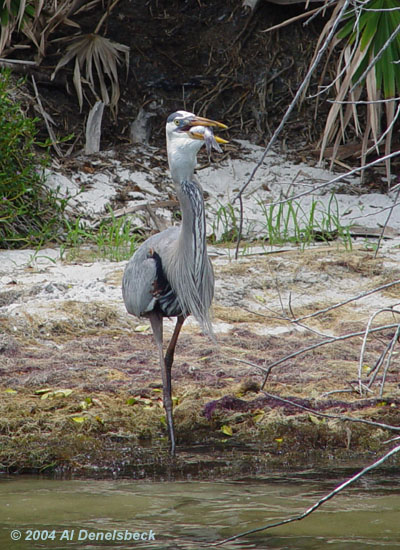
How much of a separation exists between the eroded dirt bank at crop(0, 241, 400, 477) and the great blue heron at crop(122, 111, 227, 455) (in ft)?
0.84

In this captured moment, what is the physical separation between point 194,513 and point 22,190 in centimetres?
461

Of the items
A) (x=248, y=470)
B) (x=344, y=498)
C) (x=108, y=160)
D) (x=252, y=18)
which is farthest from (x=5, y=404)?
(x=252, y=18)

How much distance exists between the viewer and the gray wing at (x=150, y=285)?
424 centimetres

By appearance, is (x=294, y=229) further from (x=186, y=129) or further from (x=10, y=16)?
(x=186, y=129)

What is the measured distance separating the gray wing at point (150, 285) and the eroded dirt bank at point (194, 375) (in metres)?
0.48

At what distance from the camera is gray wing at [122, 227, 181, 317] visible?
424 cm

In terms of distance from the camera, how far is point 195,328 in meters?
5.71

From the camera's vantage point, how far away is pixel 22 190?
279 inches

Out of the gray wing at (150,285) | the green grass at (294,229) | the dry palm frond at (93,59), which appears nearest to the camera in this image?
the gray wing at (150,285)

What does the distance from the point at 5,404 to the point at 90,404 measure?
16.7 inches

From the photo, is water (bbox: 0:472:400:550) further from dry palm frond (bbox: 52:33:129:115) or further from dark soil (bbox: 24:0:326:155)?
dark soil (bbox: 24:0:326:155)

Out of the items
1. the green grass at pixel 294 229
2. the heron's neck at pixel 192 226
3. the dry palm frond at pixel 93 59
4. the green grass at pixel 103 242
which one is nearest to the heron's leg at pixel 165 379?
the heron's neck at pixel 192 226

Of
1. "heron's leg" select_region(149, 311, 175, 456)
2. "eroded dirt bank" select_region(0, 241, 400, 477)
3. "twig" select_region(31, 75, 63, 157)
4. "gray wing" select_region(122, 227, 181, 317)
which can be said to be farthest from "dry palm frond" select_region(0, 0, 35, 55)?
"heron's leg" select_region(149, 311, 175, 456)

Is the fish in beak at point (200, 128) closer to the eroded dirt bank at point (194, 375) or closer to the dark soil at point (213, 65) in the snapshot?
the eroded dirt bank at point (194, 375)
